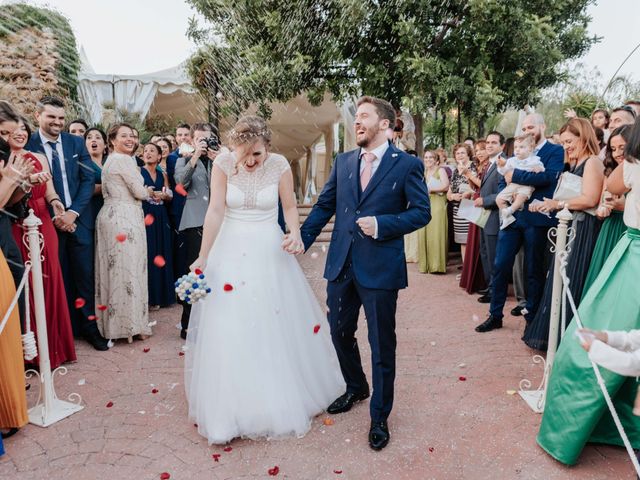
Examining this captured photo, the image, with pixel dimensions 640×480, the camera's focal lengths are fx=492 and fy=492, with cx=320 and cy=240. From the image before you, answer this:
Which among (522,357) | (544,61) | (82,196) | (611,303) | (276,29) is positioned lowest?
(522,357)

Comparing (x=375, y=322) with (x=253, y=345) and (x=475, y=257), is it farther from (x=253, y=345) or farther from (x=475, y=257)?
(x=475, y=257)

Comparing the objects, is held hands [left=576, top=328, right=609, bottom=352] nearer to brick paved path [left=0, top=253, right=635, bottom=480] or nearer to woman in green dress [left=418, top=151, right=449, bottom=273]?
brick paved path [left=0, top=253, right=635, bottom=480]

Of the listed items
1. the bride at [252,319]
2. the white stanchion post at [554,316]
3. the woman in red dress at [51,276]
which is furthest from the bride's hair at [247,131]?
the white stanchion post at [554,316]

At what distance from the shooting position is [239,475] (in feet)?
9.10

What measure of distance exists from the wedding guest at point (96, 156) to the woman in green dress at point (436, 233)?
5.05 metres

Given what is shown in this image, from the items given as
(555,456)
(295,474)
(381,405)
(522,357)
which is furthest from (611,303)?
(295,474)

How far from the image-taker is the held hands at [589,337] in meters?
1.65

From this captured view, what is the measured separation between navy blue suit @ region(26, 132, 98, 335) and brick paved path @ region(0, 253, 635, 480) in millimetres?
581

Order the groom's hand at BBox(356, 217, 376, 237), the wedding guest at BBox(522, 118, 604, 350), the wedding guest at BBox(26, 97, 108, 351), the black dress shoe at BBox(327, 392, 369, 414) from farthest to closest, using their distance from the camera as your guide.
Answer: the wedding guest at BBox(26, 97, 108, 351) → the wedding guest at BBox(522, 118, 604, 350) → the black dress shoe at BBox(327, 392, 369, 414) → the groom's hand at BBox(356, 217, 376, 237)

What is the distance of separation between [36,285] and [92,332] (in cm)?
149

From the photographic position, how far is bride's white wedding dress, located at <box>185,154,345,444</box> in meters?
3.11

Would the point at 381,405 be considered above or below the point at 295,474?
above

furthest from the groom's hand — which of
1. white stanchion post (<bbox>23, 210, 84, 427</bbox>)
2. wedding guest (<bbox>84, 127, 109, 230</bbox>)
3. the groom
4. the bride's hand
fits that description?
wedding guest (<bbox>84, 127, 109, 230</bbox>)

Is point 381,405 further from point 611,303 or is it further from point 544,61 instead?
point 544,61
